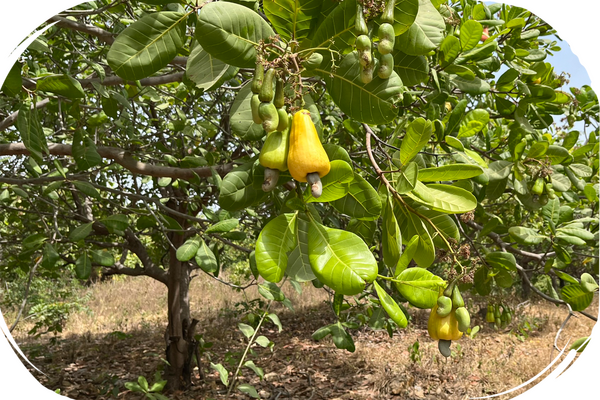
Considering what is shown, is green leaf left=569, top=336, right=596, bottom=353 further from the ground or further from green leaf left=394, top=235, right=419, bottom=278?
the ground

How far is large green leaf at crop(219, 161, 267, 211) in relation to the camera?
101 cm

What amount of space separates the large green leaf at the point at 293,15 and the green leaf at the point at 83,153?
158 cm

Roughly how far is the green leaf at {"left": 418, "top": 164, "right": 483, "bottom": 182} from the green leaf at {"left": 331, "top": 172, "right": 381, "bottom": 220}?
0.15 m

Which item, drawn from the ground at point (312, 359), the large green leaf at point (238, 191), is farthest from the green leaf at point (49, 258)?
the large green leaf at point (238, 191)

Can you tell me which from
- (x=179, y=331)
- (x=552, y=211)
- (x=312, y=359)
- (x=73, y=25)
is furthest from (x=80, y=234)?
(x=312, y=359)

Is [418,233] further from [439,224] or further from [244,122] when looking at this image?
[244,122]

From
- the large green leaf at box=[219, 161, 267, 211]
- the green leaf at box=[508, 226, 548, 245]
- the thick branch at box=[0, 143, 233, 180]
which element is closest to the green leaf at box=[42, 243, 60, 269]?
the thick branch at box=[0, 143, 233, 180]

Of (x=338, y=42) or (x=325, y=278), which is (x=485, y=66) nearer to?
(x=338, y=42)

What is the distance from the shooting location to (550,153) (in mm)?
1896

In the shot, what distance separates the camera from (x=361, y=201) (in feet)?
3.21

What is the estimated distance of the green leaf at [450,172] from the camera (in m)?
0.97

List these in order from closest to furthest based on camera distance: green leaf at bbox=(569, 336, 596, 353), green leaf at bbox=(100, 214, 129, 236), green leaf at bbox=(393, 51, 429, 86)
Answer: green leaf at bbox=(393, 51, 429, 86) < green leaf at bbox=(569, 336, 596, 353) < green leaf at bbox=(100, 214, 129, 236)

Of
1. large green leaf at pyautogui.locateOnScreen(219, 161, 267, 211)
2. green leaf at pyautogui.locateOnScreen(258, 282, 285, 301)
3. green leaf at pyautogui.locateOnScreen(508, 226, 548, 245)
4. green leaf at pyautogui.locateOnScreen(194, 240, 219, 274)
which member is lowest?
green leaf at pyautogui.locateOnScreen(258, 282, 285, 301)

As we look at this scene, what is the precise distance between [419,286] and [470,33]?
107 cm
